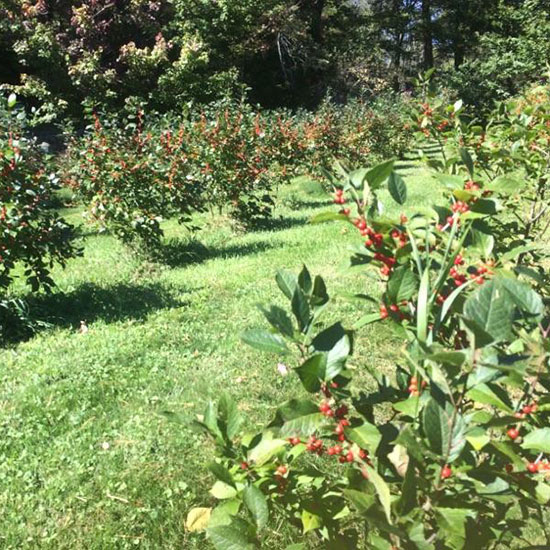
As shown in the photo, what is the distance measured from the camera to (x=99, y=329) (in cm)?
425

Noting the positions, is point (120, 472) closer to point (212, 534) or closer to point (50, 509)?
point (50, 509)

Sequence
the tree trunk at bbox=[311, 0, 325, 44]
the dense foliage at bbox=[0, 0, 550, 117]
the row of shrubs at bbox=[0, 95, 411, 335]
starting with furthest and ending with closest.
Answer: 1. the tree trunk at bbox=[311, 0, 325, 44]
2. the dense foliage at bbox=[0, 0, 550, 117]
3. the row of shrubs at bbox=[0, 95, 411, 335]

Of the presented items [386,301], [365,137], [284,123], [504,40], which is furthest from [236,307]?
[504,40]

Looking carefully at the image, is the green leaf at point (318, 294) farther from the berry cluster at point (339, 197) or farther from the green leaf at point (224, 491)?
the green leaf at point (224, 491)

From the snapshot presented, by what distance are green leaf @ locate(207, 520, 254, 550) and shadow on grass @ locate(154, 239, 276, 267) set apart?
5454 millimetres

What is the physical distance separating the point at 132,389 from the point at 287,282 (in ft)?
8.00

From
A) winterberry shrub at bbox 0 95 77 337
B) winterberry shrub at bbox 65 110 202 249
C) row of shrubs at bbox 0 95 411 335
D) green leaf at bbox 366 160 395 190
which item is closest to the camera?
green leaf at bbox 366 160 395 190

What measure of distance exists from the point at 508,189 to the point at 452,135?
1.66 m

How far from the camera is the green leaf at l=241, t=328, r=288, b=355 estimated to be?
1046mm

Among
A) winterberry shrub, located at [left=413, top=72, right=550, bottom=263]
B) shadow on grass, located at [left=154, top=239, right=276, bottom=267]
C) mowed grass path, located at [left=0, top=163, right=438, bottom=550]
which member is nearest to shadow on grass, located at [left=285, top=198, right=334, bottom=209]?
shadow on grass, located at [left=154, top=239, right=276, bottom=267]

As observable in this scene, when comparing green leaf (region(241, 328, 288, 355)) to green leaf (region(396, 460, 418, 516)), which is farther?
green leaf (region(241, 328, 288, 355))

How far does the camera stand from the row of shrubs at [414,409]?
86cm

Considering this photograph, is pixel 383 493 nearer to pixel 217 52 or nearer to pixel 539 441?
pixel 539 441

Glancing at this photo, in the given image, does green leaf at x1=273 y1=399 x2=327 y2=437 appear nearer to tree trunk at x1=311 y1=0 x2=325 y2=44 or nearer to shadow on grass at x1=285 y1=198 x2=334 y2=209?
shadow on grass at x1=285 y1=198 x2=334 y2=209
